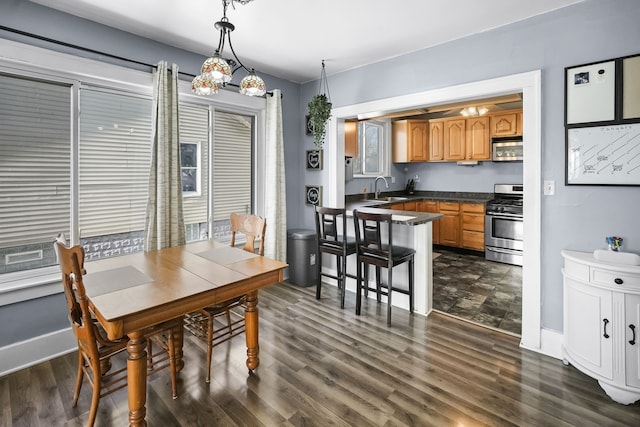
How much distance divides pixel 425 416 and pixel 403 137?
5190 millimetres

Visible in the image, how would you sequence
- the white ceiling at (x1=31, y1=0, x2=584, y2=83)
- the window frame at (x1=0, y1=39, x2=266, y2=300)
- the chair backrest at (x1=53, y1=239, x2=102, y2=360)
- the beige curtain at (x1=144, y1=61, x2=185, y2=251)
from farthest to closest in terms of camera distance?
the beige curtain at (x1=144, y1=61, x2=185, y2=251) → the white ceiling at (x1=31, y1=0, x2=584, y2=83) → the window frame at (x1=0, y1=39, x2=266, y2=300) → the chair backrest at (x1=53, y1=239, x2=102, y2=360)

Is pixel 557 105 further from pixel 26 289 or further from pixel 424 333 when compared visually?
pixel 26 289

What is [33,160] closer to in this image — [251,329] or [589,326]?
[251,329]

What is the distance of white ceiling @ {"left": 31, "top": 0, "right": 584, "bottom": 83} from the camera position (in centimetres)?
246

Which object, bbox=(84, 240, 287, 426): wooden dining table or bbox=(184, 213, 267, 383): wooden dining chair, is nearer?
bbox=(84, 240, 287, 426): wooden dining table

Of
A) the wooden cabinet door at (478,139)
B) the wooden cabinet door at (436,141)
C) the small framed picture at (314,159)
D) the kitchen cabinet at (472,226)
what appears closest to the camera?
the small framed picture at (314,159)

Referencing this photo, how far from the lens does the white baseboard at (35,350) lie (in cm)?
235

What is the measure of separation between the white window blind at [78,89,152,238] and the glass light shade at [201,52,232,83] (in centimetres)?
156

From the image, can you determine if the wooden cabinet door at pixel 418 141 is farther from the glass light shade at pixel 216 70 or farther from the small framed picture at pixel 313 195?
the glass light shade at pixel 216 70

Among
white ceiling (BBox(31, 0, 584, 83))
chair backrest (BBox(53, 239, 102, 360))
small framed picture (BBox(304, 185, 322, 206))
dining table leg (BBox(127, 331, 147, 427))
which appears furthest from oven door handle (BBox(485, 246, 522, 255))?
chair backrest (BBox(53, 239, 102, 360))

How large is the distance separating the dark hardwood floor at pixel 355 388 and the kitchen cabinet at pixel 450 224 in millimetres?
3000

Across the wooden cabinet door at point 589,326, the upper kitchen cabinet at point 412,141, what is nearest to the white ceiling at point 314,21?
the wooden cabinet door at point 589,326

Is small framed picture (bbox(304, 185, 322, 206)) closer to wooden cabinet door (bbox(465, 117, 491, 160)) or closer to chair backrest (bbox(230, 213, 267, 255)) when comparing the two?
chair backrest (bbox(230, 213, 267, 255))

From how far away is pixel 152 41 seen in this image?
3066 mm
